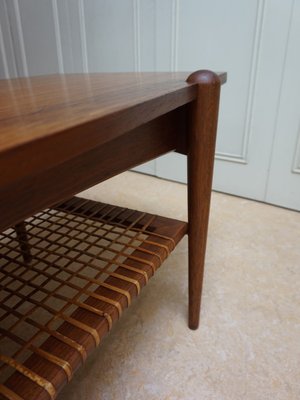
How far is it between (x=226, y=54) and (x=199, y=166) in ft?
2.89

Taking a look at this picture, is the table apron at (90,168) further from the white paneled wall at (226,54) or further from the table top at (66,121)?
the white paneled wall at (226,54)

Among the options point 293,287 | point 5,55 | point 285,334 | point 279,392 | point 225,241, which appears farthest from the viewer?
point 5,55

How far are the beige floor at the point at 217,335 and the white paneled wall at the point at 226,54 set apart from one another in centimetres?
34

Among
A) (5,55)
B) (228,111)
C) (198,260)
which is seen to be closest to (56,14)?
(5,55)

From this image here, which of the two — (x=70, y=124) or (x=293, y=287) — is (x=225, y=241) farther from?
(x=70, y=124)

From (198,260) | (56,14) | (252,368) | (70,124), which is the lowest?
(252,368)

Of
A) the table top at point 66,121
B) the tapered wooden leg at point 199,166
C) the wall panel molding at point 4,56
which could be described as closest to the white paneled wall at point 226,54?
the wall panel molding at point 4,56

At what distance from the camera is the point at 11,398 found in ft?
1.18

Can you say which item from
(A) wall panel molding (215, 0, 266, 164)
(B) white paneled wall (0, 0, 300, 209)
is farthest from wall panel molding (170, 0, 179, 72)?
(A) wall panel molding (215, 0, 266, 164)

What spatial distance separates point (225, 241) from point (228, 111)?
23.1 inches

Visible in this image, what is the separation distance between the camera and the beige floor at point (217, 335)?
2.12 ft

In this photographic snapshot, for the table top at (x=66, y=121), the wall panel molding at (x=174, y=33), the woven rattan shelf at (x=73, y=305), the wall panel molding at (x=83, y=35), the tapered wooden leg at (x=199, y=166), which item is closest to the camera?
the table top at (x=66, y=121)

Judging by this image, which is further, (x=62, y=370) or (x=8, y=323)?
(x=8, y=323)

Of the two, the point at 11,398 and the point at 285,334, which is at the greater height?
the point at 11,398
